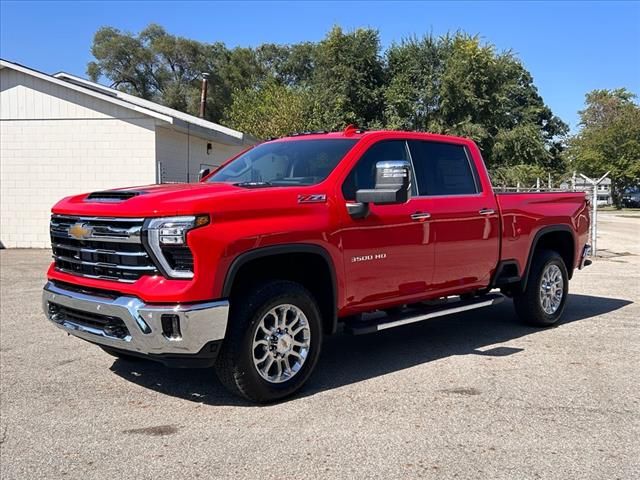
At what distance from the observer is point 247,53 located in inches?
2318

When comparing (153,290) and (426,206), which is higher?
(426,206)

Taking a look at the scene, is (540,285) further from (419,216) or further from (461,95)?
(461,95)

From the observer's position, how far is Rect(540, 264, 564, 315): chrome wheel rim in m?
7.42

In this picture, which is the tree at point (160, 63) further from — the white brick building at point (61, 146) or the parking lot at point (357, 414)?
the parking lot at point (357, 414)

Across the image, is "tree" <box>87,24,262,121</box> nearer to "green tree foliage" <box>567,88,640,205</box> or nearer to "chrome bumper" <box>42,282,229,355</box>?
"green tree foliage" <box>567,88,640,205</box>

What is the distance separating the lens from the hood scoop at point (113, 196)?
4.68 metres

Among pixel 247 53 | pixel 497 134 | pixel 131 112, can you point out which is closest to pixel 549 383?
pixel 131 112

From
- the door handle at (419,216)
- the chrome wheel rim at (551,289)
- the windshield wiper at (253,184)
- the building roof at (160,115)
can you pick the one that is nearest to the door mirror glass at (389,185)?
the door handle at (419,216)

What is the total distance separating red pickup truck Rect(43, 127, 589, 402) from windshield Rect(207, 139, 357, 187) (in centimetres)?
2

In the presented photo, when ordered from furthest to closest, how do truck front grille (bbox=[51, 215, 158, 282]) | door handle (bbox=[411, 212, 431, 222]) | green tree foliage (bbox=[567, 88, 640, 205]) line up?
green tree foliage (bbox=[567, 88, 640, 205]) < door handle (bbox=[411, 212, 431, 222]) < truck front grille (bbox=[51, 215, 158, 282])

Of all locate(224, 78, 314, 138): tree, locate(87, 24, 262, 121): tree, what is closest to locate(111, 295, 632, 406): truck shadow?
locate(224, 78, 314, 138): tree

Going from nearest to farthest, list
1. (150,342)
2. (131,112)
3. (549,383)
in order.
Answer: (150,342) < (549,383) < (131,112)

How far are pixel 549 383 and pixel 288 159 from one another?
2939 mm

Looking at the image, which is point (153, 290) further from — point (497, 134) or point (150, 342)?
point (497, 134)
